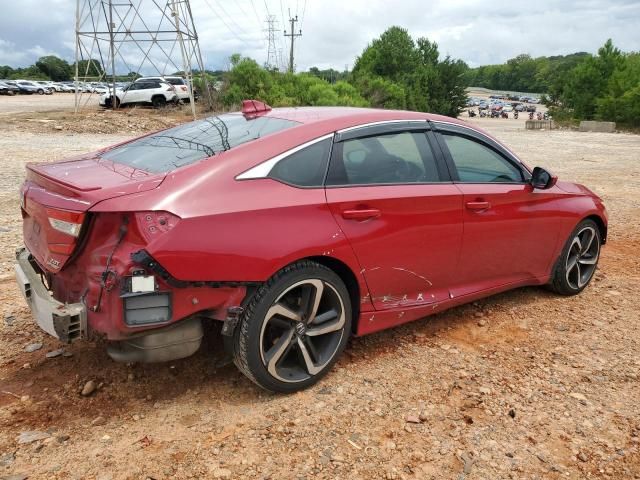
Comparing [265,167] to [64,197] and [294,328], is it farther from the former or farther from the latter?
[64,197]

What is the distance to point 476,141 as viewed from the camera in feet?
13.0

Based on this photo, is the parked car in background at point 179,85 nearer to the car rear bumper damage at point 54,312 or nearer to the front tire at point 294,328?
the car rear bumper damage at point 54,312

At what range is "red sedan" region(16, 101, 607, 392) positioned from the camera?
2531 millimetres

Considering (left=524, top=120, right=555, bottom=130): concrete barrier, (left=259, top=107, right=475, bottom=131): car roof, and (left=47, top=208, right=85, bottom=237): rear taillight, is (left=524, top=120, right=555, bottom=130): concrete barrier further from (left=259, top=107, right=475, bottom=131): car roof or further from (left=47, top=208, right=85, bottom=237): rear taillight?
(left=47, top=208, right=85, bottom=237): rear taillight

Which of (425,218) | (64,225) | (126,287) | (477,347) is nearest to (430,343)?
(477,347)

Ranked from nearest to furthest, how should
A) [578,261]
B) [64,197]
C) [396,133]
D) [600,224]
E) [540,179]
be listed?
[64,197], [396,133], [540,179], [578,261], [600,224]

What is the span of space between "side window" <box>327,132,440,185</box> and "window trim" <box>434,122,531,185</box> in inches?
5.2

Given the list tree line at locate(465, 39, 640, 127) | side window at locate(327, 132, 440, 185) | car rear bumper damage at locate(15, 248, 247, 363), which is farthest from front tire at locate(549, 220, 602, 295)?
tree line at locate(465, 39, 640, 127)

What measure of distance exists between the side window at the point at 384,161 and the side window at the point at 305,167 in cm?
7

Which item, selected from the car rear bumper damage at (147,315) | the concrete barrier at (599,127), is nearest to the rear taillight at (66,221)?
the car rear bumper damage at (147,315)

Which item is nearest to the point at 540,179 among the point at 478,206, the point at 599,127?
the point at 478,206

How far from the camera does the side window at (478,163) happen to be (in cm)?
375

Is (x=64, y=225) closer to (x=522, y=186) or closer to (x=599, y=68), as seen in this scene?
(x=522, y=186)

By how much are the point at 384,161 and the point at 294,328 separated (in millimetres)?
1184
